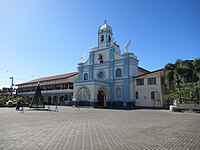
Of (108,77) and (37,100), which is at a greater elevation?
(108,77)

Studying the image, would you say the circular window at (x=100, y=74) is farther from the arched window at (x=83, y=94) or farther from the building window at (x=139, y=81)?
the building window at (x=139, y=81)

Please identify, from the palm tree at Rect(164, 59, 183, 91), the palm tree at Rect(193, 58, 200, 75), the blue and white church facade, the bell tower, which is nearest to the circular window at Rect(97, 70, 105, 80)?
the blue and white church facade

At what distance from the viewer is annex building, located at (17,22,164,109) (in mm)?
33297

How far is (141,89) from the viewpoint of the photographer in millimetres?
34469

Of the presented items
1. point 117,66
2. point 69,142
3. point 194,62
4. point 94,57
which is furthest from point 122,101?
point 69,142

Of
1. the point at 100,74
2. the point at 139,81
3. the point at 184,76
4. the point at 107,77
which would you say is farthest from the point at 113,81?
the point at 184,76

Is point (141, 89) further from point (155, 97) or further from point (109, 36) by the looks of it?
point (109, 36)

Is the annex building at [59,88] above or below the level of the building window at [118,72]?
below

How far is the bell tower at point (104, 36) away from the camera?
4150 centimetres

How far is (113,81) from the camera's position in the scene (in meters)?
37.8

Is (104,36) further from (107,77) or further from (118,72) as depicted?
(107,77)

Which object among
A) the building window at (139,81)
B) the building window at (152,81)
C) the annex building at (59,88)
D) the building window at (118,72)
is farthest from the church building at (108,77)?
the annex building at (59,88)

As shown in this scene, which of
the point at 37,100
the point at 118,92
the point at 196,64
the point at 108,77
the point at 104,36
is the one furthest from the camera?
the point at 104,36

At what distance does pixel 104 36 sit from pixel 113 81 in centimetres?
1189
